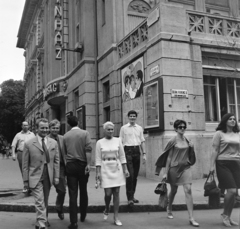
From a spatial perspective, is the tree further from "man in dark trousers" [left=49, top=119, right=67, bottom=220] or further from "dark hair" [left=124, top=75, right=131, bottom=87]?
"man in dark trousers" [left=49, top=119, right=67, bottom=220]

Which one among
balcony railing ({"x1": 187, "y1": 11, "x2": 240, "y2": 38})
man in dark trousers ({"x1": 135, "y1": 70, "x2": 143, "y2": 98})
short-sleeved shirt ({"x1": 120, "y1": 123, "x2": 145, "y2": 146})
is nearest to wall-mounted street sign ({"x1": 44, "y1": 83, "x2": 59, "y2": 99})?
man in dark trousers ({"x1": 135, "y1": 70, "x2": 143, "y2": 98})

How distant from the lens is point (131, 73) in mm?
13359

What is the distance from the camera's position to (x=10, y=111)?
52906 mm

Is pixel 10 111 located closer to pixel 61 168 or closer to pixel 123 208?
pixel 123 208

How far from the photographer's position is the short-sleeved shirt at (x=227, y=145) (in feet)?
19.4

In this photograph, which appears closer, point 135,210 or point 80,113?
point 135,210

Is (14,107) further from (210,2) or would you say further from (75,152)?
(75,152)

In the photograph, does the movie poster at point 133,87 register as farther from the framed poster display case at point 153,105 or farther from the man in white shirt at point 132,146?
the man in white shirt at point 132,146

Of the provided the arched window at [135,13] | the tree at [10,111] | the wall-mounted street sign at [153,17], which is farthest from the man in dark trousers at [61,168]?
the tree at [10,111]

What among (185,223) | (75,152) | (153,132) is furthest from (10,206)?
(153,132)

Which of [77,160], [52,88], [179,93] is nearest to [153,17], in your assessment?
[179,93]

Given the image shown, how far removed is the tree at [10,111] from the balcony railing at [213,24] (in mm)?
44754

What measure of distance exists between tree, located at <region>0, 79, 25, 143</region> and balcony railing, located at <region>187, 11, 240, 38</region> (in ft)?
147

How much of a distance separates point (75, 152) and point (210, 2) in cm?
1438
